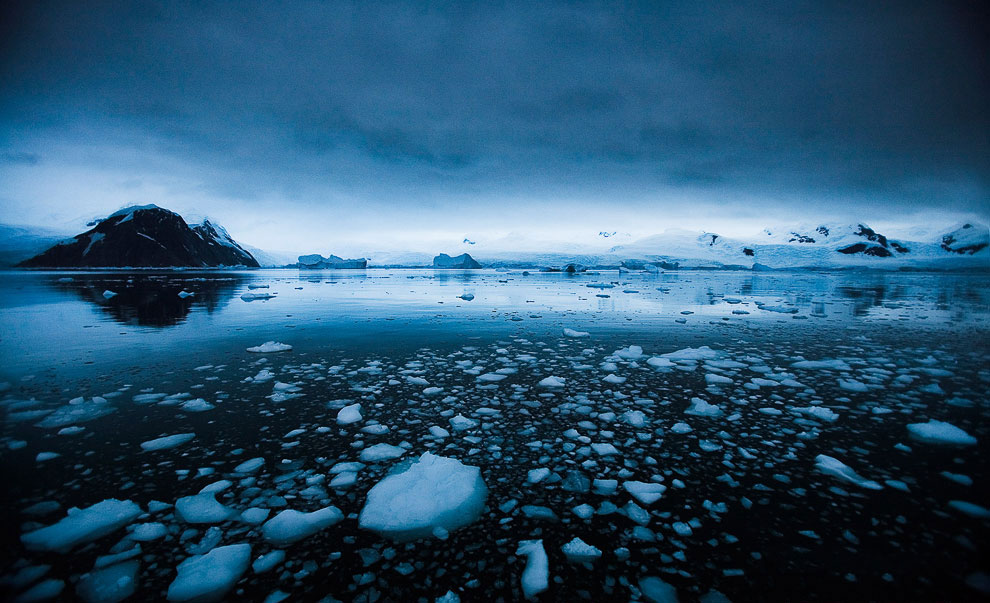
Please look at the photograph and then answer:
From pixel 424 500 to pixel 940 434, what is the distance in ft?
16.5

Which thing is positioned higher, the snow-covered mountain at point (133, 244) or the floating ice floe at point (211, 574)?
the snow-covered mountain at point (133, 244)

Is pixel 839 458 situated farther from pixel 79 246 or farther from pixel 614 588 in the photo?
pixel 79 246

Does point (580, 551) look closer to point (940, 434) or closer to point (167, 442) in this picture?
point (167, 442)

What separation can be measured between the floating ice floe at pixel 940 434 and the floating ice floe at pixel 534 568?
4163mm

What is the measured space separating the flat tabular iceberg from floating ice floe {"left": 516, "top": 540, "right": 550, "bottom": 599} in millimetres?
492

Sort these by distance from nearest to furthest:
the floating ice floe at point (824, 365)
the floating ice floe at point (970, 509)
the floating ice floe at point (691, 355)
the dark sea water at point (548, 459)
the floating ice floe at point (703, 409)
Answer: the dark sea water at point (548, 459) → the floating ice floe at point (970, 509) → the floating ice floe at point (703, 409) → the floating ice floe at point (824, 365) → the floating ice floe at point (691, 355)

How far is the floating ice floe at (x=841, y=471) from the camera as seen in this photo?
305 centimetres

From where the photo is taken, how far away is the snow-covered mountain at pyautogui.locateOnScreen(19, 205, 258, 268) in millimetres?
128875

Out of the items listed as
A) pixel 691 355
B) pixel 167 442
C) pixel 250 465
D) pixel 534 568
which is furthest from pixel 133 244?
pixel 534 568

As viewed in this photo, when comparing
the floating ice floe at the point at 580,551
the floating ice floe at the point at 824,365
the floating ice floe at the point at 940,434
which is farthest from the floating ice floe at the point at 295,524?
the floating ice floe at the point at 824,365

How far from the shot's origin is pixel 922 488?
2.98m

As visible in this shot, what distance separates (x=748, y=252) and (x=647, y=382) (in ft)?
464

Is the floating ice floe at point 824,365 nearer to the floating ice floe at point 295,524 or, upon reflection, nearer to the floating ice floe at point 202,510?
the floating ice floe at point 295,524

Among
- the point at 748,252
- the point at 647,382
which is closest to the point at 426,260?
the point at 748,252
